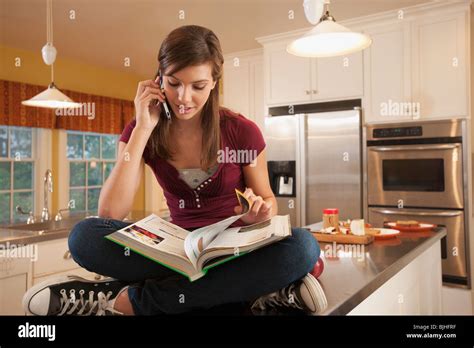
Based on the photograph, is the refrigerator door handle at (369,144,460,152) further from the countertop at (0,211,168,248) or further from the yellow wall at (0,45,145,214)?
the yellow wall at (0,45,145,214)

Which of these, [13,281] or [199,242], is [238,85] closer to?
[13,281]

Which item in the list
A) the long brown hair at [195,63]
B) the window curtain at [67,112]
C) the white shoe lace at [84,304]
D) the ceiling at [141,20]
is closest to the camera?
the white shoe lace at [84,304]

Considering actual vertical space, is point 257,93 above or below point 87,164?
above

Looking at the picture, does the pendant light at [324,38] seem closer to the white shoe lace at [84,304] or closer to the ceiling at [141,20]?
the white shoe lace at [84,304]

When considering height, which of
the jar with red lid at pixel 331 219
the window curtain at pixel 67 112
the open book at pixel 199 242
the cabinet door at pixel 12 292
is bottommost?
the cabinet door at pixel 12 292

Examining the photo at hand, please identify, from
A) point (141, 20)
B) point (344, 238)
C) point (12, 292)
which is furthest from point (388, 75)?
point (12, 292)

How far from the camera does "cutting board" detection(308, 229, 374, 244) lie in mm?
1466

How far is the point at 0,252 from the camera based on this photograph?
2.03 meters

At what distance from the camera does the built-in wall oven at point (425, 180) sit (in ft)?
9.75

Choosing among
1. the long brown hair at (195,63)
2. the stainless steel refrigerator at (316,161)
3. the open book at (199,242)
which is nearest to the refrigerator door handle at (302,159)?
the stainless steel refrigerator at (316,161)

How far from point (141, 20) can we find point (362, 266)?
294 centimetres

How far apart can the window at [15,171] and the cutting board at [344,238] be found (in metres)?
3.48

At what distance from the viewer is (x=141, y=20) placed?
Answer: 11.2 ft

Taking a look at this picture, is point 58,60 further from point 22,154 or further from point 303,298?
point 303,298
